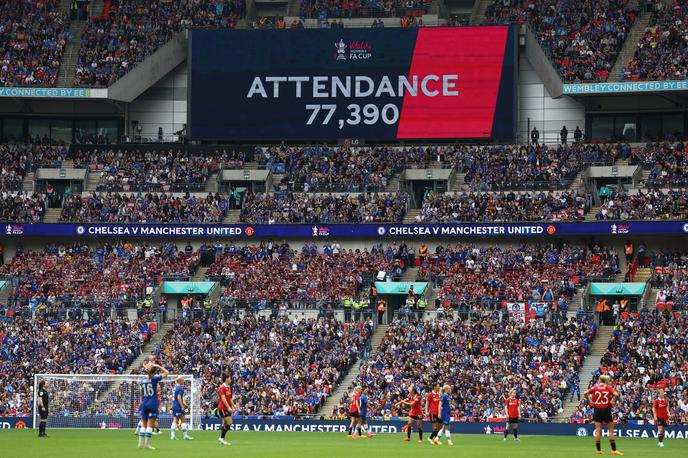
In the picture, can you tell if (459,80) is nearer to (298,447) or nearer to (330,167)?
(330,167)

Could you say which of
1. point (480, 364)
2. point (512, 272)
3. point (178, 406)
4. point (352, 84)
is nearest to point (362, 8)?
point (352, 84)

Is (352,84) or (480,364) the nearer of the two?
(480,364)

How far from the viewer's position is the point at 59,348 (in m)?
61.9

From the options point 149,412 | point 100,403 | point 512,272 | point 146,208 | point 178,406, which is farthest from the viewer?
point 146,208

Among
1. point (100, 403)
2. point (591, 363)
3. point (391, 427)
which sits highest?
point (591, 363)

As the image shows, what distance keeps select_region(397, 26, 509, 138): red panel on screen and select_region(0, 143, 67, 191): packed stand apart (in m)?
20.8

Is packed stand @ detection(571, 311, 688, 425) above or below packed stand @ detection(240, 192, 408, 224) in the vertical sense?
below

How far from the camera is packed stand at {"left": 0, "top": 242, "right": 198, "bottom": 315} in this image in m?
66.3

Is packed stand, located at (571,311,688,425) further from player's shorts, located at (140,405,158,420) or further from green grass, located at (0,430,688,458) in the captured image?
player's shorts, located at (140,405,158,420)

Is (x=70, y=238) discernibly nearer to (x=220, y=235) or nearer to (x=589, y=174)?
(x=220, y=235)

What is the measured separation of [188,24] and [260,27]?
494 centimetres

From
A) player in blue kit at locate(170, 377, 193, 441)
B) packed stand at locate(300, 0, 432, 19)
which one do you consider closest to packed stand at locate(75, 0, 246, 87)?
packed stand at locate(300, 0, 432, 19)

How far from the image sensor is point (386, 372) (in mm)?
56438

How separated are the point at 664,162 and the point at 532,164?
7178mm
